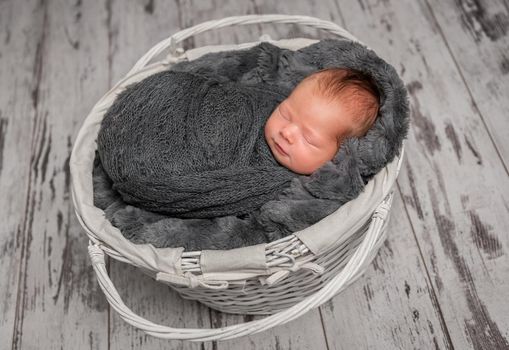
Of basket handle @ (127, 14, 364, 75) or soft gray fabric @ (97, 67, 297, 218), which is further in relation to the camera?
basket handle @ (127, 14, 364, 75)

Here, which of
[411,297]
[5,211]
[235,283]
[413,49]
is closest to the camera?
[235,283]

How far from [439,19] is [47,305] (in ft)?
3.60

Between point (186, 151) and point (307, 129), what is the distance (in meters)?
0.20

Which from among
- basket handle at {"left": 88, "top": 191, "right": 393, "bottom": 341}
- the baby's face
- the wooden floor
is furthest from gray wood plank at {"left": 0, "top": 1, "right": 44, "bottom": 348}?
the baby's face

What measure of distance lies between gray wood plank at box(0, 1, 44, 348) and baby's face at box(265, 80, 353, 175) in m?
0.59

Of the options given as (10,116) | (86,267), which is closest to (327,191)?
(86,267)

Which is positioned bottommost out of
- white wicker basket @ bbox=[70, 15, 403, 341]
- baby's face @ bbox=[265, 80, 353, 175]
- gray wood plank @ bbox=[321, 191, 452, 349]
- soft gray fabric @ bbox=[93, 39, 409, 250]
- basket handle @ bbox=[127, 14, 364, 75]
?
gray wood plank @ bbox=[321, 191, 452, 349]

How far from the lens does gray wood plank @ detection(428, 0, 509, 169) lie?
4.08ft

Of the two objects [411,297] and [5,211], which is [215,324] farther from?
[5,211]

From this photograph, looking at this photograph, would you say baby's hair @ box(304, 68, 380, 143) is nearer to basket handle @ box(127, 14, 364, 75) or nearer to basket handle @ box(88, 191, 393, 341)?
basket handle @ box(127, 14, 364, 75)

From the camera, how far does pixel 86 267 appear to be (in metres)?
1.14

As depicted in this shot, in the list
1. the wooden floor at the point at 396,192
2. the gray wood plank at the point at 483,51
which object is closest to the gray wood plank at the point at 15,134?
the wooden floor at the point at 396,192

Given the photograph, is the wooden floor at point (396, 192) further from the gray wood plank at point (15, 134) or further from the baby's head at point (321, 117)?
the baby's head at point (321, 117)

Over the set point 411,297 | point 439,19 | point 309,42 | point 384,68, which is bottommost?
point 411,297
